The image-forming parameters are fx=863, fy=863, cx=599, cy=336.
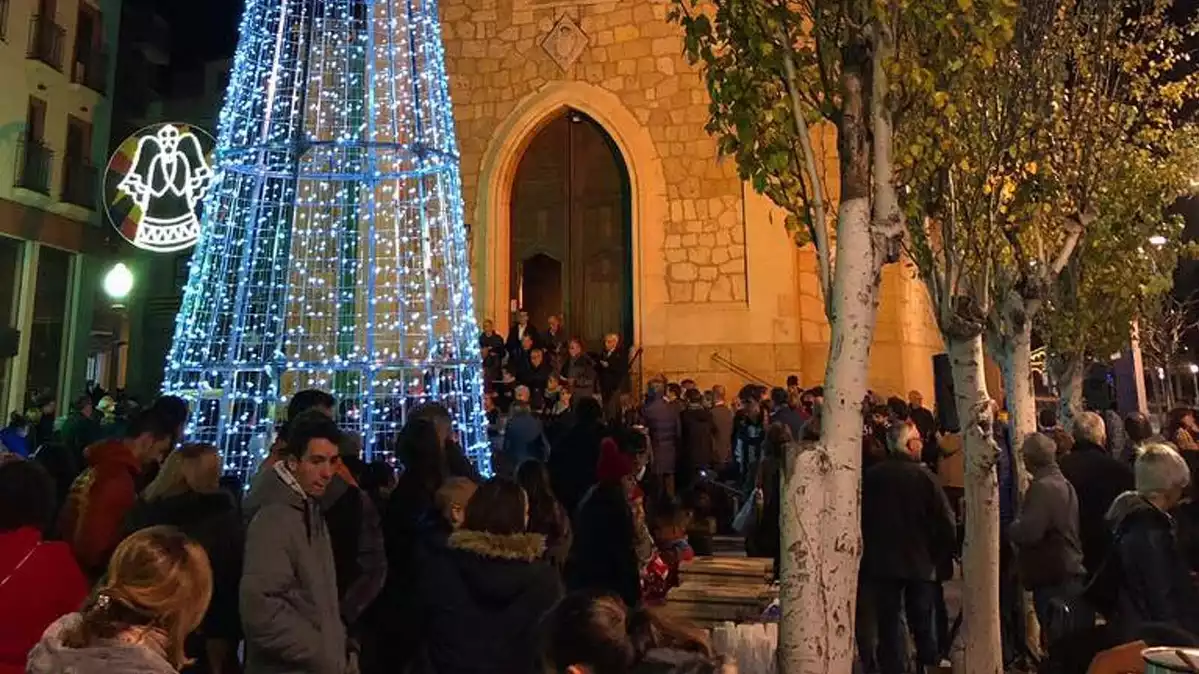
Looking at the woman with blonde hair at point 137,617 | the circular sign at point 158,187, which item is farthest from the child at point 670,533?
the circular sign at point 158,187

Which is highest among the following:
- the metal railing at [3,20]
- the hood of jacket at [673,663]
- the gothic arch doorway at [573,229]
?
the metal railing at [3,20]

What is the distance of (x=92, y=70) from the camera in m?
19.3

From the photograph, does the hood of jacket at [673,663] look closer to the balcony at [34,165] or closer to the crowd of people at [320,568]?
the crowd of people at [320,568]

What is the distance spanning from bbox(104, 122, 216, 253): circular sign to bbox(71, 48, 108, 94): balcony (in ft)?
21.8

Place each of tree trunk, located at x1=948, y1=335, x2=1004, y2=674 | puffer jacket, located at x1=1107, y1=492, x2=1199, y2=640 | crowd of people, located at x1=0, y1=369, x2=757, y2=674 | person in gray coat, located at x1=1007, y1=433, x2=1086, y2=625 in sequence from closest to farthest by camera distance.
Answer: crowd of people, located at x1=0, y1=369, x2=757, y2=674, puffer jacket, located at x1=1107, y1=492, x2=1199, y2=640, person in gray coat, located at x1=1007, y1=433, x2=1086, y2=625, tree trunk, located at x1=948, y1=335, x2=1004, y2=674

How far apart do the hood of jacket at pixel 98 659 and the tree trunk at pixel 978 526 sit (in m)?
4.78

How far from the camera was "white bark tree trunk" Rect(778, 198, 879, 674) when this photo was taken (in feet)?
12.5

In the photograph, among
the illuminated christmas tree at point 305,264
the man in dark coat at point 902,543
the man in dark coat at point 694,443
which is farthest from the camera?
the man in dark coat at point 694,443

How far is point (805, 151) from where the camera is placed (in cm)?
437

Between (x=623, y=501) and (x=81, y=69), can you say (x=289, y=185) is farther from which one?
(x=81, y=69)

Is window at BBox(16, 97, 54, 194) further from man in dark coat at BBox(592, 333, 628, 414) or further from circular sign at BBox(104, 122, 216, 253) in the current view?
man in dark coat at BBox(592, 333, 628, 414)

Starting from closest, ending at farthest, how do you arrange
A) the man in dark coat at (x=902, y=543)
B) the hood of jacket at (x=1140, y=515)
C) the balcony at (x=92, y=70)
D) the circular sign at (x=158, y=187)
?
the hood of jacket at (x=1140, y=515), the man in dark coat at (x=902, y=543), the circular sign at (x=158, y=187), the balcony at (x=92, y=70)

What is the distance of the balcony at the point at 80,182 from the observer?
1831 centimetres

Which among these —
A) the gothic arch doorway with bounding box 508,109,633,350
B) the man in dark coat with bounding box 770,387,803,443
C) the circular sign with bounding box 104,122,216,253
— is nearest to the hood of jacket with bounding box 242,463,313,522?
the man in dark coat with bounding box 770,387,803,443
